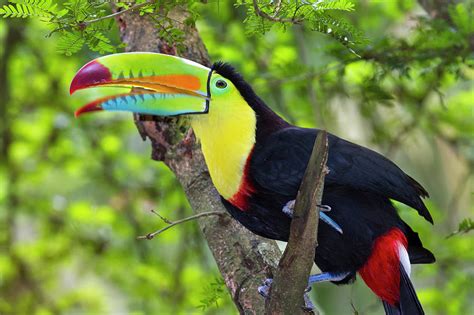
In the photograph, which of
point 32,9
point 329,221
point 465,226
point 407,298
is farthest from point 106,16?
point 465,226

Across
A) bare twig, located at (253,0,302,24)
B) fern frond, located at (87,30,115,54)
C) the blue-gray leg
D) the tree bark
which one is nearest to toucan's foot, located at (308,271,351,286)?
the blue-gray leg

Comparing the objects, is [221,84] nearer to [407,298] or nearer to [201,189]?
[201,189]

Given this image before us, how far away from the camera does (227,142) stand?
3029mm

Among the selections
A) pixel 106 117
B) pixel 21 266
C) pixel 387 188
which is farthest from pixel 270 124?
pixel 21 266

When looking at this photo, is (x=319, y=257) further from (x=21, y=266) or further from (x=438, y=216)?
(x=21, y=266)

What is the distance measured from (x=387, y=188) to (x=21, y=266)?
4.00 metres

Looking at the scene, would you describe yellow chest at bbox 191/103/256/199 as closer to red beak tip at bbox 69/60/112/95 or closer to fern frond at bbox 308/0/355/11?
red beak tip at bbox 69/60/112/95

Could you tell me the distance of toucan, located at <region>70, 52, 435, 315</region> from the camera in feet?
9.74

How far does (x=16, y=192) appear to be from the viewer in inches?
233

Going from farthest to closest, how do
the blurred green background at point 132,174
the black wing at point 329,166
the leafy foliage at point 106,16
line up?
the blurred green background at point 132,174, the black wing at point 329,166, the leafy foliage at point 106,16

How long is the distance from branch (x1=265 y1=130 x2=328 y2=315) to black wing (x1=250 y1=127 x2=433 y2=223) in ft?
1.39

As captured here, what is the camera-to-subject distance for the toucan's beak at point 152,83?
2887mm

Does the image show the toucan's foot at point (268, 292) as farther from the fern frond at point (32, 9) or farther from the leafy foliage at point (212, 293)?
the fern frond at point (32, 9)

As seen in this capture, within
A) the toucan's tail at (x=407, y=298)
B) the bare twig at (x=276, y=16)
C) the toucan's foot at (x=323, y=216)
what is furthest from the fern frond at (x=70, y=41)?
the toucan's tail at (x=407, y=298)
